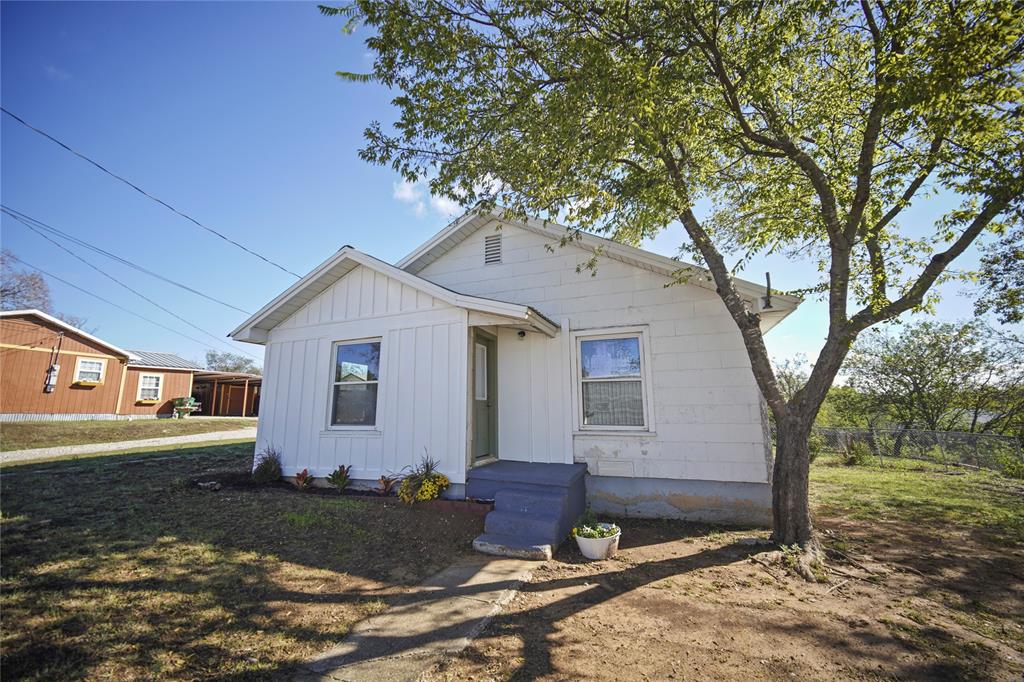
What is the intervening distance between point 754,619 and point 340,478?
6145 millimetres

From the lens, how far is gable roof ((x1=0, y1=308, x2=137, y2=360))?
648 inches

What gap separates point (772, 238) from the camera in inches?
261

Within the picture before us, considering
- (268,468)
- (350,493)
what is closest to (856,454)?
(350,493)

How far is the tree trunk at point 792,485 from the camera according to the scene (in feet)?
15.6

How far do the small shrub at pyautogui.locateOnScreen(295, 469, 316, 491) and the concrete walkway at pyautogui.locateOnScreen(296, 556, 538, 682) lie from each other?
422cm

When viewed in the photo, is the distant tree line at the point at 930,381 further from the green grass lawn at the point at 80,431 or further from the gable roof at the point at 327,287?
the green grass lawn at the point at 80,431

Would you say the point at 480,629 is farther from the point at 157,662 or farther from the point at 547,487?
the point at 547,487

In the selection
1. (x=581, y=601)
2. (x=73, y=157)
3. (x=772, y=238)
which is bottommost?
(x=581, y=601)

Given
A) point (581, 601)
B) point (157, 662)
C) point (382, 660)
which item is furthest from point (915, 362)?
point (157, 662)

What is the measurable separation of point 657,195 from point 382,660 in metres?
5.80

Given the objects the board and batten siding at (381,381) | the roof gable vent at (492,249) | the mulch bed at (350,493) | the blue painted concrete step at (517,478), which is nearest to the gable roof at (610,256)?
the roof gable vent at (492,249)

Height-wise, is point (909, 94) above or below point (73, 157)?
below

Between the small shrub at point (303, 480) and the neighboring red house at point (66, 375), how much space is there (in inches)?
751

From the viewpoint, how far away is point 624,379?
22.5 ft
